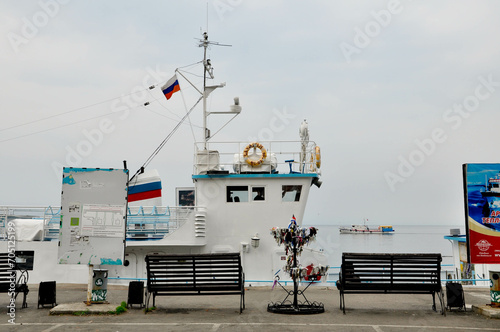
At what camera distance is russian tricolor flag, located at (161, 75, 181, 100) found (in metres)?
18.9

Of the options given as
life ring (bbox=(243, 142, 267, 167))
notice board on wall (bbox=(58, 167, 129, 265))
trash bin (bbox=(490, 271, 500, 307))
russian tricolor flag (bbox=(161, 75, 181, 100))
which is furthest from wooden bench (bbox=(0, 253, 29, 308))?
russian tricolor flag (bbox=(161, 75, 181, 100))

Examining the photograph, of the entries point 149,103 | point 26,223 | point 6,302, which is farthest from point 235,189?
point 6,302

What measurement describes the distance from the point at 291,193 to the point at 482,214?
799 cm

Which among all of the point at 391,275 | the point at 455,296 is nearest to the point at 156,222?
the point at 391,275

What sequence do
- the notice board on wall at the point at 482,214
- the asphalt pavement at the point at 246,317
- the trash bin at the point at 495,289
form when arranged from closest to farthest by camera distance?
the asphalt pavement at the point at 246,317 → the trash bin at the point at 495,289 → the notice board on wall at the point at 482,214

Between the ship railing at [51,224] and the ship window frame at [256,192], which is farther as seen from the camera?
the ship window frame at [256,192]

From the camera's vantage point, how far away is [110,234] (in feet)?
33.5

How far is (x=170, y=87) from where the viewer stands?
19.0 m

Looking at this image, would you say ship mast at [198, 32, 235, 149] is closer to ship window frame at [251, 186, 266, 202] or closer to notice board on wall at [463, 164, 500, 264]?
ship window frame at [251, 186, 266, 202]

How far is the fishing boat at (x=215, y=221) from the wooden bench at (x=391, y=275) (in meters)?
6.85

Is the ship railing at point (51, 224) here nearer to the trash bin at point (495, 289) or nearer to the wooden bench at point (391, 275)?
the wooden bench at point (391, 275)

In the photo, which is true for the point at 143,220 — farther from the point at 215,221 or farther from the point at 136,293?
the point at 136,293

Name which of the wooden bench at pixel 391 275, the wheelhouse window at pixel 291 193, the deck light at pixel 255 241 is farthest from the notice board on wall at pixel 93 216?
the wheelhouse window at pixel 291 193

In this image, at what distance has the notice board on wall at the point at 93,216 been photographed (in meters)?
10.1
